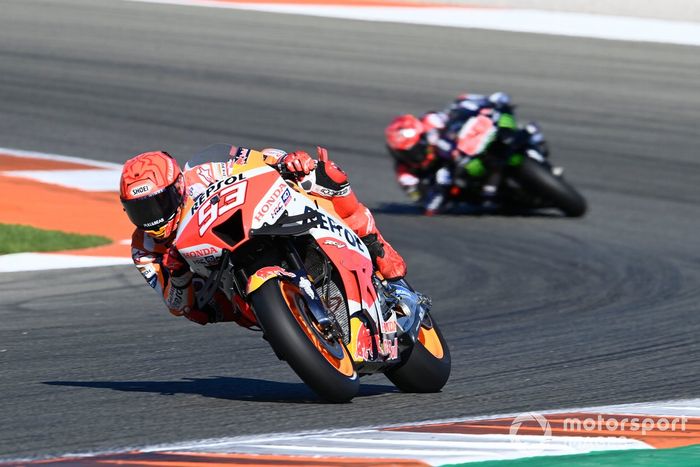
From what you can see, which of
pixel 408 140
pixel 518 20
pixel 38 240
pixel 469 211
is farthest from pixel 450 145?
pixel 518 20

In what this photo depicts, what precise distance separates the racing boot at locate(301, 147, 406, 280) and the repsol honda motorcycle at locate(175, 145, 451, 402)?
8 cm

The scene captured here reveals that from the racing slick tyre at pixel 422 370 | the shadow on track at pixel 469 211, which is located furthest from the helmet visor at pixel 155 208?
the shadow on track at pixel 469 211

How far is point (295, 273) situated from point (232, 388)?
131cm

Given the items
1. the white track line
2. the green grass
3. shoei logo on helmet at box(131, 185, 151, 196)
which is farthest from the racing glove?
the white track line

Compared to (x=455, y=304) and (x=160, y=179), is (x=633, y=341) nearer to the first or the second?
(x=455, y=304)

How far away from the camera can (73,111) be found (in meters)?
20.7

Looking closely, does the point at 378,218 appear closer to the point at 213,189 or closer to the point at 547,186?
the point at 547,186

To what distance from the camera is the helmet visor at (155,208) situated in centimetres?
639

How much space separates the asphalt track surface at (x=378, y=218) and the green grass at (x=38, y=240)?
2.79ft

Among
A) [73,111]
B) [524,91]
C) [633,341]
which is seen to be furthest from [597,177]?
[633,341]

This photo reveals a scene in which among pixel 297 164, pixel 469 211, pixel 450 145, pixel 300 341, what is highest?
pixel 297 164

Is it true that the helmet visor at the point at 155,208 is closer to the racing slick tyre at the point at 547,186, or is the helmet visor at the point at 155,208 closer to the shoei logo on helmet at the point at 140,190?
the shoei logo on helmet at the point at 140,190

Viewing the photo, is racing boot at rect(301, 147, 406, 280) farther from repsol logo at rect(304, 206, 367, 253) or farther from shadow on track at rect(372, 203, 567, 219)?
shadow on track at rect(372, 203, 567, 219)

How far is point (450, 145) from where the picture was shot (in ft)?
49.7
